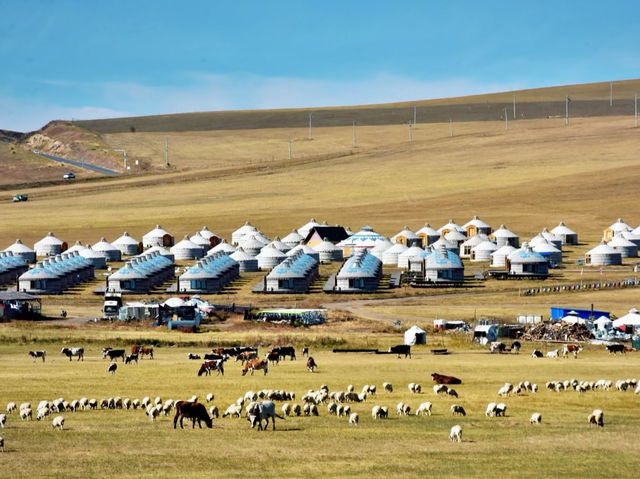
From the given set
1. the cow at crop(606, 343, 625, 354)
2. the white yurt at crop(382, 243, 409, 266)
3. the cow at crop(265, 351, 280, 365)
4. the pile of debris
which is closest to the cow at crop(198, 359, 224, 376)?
the cow at crop(265, 351, 280, 365)

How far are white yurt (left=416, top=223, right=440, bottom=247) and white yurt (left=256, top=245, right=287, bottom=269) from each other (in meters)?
24.0

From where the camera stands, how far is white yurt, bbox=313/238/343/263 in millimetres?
135625

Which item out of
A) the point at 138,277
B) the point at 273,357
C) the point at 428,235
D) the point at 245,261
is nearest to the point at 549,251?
the point at 428,235

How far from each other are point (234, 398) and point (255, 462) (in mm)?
13463

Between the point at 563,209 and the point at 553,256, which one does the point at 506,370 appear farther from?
the point at 563,209

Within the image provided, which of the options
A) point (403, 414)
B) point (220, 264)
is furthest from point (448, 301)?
point (403, 414)

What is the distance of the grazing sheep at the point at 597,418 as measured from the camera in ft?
129

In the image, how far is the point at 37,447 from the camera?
1356 inches

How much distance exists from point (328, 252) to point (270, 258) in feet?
32.6

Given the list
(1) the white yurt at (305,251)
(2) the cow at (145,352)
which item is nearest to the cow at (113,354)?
(2) the cow at (145,352)

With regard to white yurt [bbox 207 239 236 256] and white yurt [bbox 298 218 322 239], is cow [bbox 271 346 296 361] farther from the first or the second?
white yurt [bbox 298 218 322 239]

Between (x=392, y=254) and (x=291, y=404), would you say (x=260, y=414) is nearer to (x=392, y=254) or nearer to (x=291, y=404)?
(x=291, y=404)

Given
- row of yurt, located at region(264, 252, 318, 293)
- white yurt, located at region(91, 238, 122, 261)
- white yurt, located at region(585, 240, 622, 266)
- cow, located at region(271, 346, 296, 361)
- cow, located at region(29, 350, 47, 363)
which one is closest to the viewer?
cow, located at region(29, 350, 47, 363)

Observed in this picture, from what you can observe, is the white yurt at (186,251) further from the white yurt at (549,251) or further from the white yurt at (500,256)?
the white yurt at (549,251)
